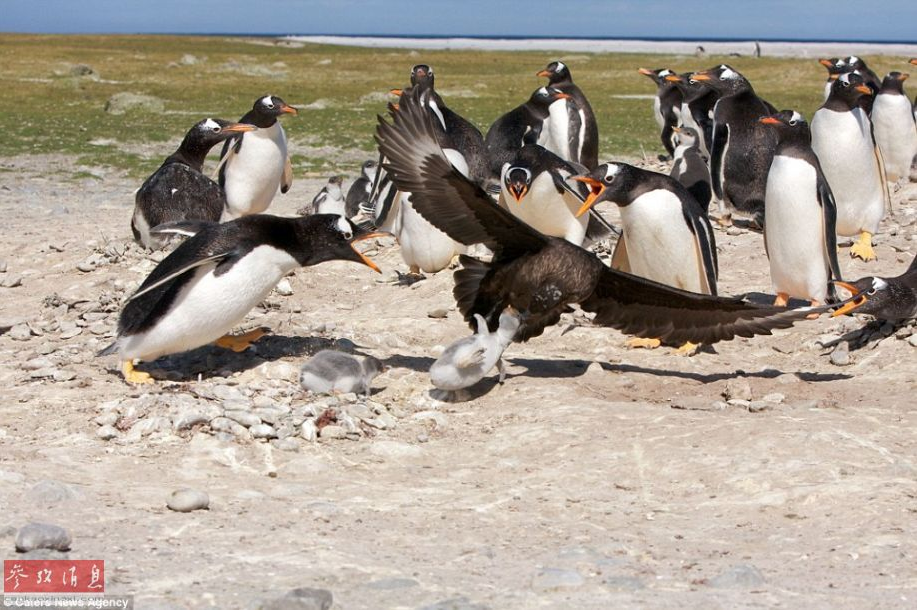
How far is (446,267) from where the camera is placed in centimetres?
943

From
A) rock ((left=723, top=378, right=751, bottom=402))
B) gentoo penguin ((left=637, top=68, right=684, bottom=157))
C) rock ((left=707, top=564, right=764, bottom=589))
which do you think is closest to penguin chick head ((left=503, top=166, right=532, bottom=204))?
rock ((left=723, top=378, right=751, bottom=402))

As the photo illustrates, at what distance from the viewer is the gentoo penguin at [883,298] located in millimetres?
6871

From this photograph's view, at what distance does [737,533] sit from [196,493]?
197cm

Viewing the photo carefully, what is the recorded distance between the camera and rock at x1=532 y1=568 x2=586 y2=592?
12.0ft

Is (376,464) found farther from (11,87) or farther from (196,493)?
(11,87)

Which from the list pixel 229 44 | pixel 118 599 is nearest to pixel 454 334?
pixel 118 599

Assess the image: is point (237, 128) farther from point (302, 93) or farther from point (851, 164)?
point (302, 93)

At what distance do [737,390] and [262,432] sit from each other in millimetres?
2466

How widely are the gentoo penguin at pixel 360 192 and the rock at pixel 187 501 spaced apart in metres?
8.15

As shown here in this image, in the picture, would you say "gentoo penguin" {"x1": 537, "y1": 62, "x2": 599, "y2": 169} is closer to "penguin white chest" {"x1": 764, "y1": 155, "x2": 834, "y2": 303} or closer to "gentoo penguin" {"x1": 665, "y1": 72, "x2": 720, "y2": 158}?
"gentoo penguin" {"x1": 665, "y1": 72, "x2": 720, "y2": 158}

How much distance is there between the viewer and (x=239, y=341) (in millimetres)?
6555

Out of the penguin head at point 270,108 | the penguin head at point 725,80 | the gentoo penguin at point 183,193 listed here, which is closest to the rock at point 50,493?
the gentoo penguin at point 183,193

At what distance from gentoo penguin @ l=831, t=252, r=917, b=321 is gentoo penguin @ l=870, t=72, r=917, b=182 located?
5.72 metres

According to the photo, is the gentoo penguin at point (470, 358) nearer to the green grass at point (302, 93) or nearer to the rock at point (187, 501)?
the rock at point (187, 501)
